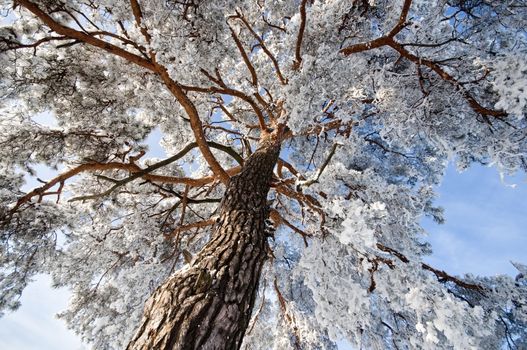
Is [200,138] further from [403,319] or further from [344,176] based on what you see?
[403,319]

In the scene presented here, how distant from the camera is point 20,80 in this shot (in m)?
4.81

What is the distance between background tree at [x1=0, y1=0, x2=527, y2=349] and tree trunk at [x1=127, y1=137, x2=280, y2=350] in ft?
0.06

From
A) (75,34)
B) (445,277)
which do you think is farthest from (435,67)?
(75,34)

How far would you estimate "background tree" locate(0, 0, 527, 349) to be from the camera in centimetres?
333

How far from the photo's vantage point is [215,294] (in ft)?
6.14

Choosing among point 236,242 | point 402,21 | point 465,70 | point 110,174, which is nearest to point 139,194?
point 110,174

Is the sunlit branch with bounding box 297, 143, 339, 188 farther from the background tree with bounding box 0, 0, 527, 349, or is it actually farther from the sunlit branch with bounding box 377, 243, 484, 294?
the sunlit branch with bounding box 377, 243, 484, 294

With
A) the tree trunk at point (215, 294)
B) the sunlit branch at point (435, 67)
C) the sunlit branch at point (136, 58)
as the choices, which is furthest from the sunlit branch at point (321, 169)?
the sunlit branch at point (435, 67)

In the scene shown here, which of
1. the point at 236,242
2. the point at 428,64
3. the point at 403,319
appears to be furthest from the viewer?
the point at 403,319

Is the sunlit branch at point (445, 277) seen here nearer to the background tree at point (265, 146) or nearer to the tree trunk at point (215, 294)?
the background tree at point (265, 146)

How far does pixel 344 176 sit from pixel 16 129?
6.13 metres

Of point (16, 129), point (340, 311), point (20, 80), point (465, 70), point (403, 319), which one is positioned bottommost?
point (340, 311)

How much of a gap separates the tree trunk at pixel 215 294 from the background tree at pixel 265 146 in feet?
0.06

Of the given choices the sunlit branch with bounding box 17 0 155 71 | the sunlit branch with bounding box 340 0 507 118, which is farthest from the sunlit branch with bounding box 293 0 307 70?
the sunlit branch with bounding box 17 0 155 71
